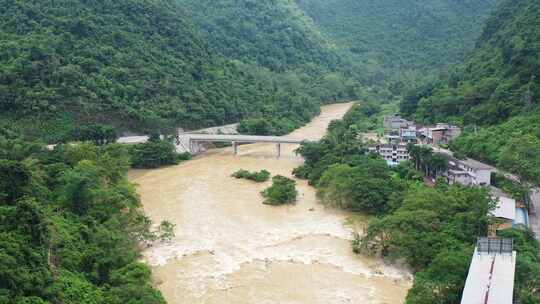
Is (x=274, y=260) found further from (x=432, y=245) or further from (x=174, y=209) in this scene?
(x=174, y=209)

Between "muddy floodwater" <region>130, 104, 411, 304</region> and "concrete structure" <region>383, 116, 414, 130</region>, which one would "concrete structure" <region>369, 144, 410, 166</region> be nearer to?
"muddy floodwater" <region>130, 104, 411, 304</region>

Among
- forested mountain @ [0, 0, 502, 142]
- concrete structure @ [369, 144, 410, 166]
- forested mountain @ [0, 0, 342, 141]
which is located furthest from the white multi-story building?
forested mountain @ [0, 0, 342, 141]

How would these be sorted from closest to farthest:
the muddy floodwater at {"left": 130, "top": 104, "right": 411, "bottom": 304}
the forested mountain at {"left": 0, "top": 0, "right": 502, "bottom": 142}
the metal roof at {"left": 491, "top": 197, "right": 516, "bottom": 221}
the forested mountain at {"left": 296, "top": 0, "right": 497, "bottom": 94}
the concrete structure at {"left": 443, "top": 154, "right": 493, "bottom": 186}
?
the muddy floodwater at {"left": 130, "top": 104, "right": 411, "bottom": 304}, the metal roof at {"left": 491, "top": 197, "right": 516, "bottom": 221}, the concrete structure at {"left": 443, "top": 154, "right": 493, "bottom": 186}, the forested mountain at {"left": 0, "top": 0, "right": 502, "bottom": 142}, the forested mountain at {"left": 296, "top": 0, "right": 497, "bottom": 94}

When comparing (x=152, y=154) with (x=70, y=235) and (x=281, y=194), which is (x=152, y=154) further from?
(x=70, y=235)

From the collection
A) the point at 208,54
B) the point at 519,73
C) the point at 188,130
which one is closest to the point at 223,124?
the point at 188,130

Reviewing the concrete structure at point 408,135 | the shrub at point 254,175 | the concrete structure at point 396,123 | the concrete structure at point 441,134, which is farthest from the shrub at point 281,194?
the concrete structure at point 396,123

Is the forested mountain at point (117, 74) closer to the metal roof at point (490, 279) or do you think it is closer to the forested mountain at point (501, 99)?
the forested mountain at point (501, 99)

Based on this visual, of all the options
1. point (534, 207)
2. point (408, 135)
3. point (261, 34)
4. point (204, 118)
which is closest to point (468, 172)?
point (534, 207)
